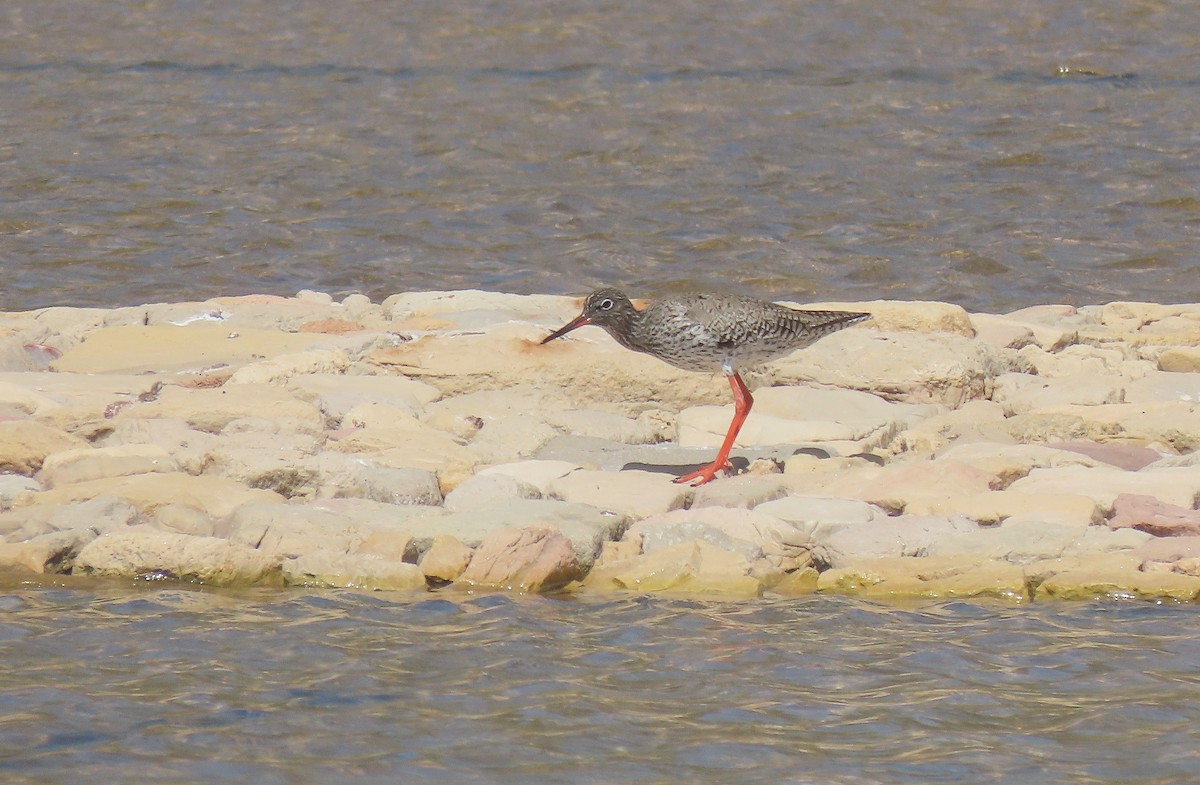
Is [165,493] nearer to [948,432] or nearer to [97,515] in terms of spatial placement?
[97,515]

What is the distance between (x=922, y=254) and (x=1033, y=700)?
8.88m

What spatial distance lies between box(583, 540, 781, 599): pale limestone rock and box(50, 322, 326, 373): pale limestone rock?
3.70 m

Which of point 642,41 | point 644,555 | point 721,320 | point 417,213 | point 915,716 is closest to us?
point 915,716

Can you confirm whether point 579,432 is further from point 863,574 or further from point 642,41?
point 642,41

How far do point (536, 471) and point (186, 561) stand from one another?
190 centimetres

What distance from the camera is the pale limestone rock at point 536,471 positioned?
28.1 feet

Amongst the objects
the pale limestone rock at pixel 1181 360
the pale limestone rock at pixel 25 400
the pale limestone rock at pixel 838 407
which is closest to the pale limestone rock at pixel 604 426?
the pale limestone rock at pixel 838 407

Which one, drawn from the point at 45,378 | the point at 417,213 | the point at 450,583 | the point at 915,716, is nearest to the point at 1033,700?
the point at 915,716

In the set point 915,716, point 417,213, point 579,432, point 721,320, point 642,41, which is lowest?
point 915,716

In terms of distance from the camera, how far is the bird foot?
873 centimetres

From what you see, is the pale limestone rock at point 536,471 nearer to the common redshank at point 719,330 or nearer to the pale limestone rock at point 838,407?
the common redshank at point 719,330

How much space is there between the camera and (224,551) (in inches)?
299

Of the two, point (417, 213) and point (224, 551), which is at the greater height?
point (417, 213)

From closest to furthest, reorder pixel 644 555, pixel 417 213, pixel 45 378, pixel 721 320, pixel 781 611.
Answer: pixel 781 611 → pixel 644 555 → pixel 721 320 → pixel 45 378 → pixel 417 213
